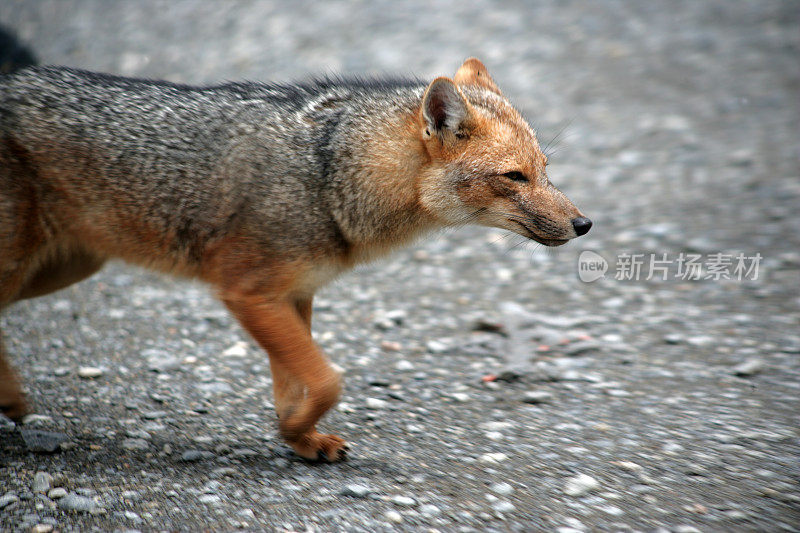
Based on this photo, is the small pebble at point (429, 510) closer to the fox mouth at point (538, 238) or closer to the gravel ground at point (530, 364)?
the gravel ground at point (530, 364)

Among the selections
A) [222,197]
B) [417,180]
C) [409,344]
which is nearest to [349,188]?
[417,180]

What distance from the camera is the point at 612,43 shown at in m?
11.7

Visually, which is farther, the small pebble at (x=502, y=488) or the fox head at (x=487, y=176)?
the fox head at (x=487, y=176)

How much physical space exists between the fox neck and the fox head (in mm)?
75

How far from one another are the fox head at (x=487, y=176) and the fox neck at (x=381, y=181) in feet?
0.25

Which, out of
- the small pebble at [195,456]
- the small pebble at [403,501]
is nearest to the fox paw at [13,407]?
the small pebble at [195,456]

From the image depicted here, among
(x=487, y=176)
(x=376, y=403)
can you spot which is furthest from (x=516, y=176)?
(x=376, y=403)

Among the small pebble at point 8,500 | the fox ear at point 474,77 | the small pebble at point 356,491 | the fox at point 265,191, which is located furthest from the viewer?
the fox ear at point 474,77

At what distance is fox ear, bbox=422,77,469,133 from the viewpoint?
4.09 m

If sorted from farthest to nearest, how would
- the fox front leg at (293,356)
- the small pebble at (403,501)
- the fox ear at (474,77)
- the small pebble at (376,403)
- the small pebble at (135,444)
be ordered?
the small pebble at (376,403), the fox ear at (474,77), the small pebble at (135,444), the fox front leg at (293,356), the small pebble at (403,501)

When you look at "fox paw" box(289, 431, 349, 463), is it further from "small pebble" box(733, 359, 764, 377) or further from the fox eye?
"small pebble" box(733, 359, 764, 377)

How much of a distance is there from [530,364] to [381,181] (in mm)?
2163

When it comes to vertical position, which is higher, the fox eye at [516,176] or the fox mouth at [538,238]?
the fox eye at [516,176]

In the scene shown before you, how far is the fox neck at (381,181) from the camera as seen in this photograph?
A: 4.36 metres
